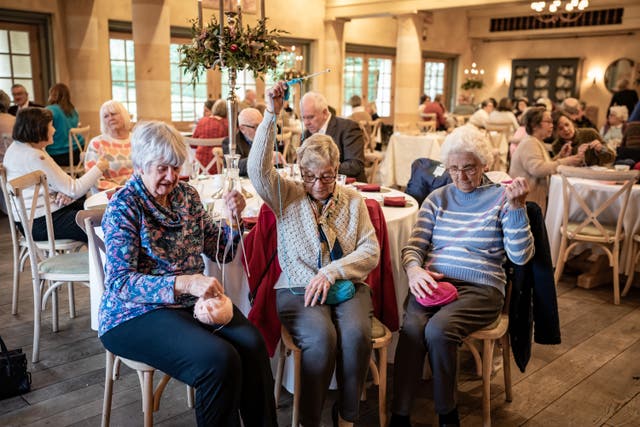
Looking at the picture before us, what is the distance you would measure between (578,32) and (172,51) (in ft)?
31.3

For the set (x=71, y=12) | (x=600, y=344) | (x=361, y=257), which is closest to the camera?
(x=361, y=257)

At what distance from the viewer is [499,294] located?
8.28 feet

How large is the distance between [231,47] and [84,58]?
6.47 meters

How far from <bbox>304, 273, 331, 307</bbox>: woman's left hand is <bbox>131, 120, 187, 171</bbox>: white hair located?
2.27 feet

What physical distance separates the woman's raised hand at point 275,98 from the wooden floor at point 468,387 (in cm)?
134

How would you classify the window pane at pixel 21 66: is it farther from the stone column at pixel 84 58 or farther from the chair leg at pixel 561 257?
the chair leg at pixel 561 257

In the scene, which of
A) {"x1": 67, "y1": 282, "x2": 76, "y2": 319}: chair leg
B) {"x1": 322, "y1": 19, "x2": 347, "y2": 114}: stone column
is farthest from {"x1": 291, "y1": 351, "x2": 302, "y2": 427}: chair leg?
{"x1": 322, "y1": 19, "x2": 347, "y2": 114}: stone column

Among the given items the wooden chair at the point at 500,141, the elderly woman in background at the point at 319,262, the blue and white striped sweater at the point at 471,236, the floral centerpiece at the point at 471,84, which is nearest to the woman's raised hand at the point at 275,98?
the elderly woman in background at the point at 319,262

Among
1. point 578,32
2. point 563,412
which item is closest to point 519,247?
point 563,412

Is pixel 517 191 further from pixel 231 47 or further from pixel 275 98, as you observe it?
pixel 231 47

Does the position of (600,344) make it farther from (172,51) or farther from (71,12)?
(172,51)

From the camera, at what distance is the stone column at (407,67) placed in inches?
411

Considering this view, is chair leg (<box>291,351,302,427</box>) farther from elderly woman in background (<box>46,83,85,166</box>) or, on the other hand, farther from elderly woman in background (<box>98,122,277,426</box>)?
elderly woman in background (<box>46,83,85,166</box>)

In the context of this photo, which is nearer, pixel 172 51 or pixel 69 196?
pixel 69 196
